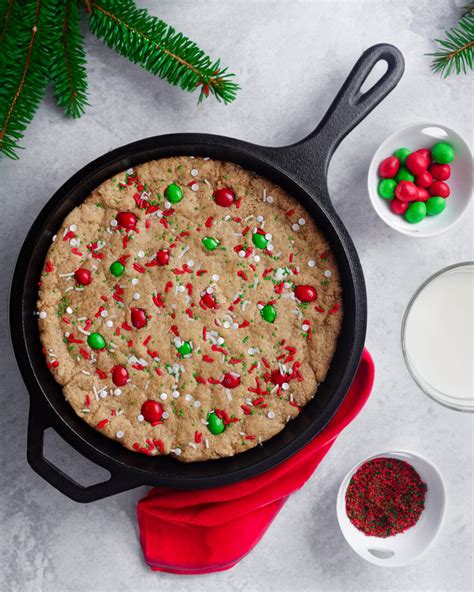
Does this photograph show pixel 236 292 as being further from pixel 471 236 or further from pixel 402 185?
pixel 471 236

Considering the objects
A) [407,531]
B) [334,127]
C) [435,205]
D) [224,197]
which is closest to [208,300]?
[224,197]

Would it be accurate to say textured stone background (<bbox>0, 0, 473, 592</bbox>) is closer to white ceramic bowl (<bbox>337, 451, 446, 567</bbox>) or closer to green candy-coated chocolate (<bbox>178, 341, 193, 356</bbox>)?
white ceramic bowl (<bbox>337, 451, 446, 567</bbox>)

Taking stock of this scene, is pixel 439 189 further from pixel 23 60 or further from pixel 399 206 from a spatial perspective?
pixel 23 60

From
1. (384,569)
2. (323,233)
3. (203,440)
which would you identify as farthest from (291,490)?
(323,233)

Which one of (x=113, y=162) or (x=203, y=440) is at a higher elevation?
(x=113, y=162)

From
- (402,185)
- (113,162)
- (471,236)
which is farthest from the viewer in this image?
(471,236)

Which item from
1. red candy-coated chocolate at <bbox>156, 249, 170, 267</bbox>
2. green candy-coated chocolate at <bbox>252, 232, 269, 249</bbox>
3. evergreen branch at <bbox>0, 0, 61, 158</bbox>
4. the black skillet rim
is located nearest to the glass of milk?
the black skillet rim
